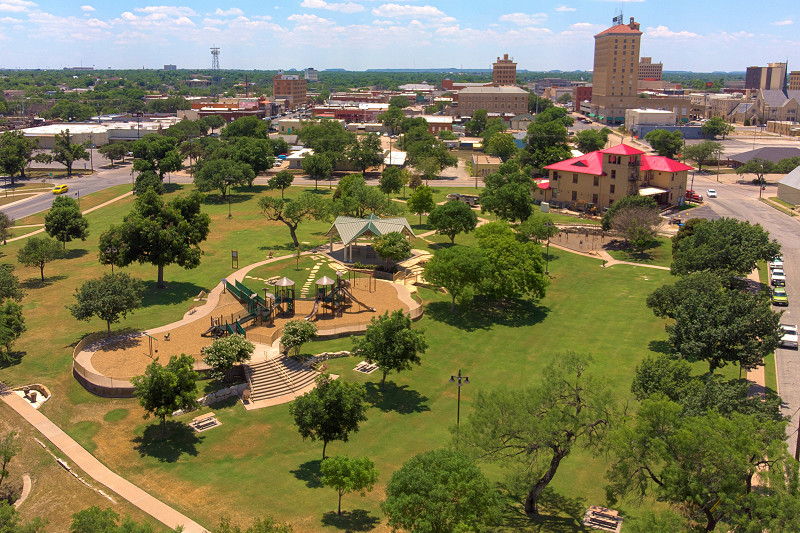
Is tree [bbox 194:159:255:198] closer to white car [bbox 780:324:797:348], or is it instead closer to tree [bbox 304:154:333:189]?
tree [bbox 304:154:333:189]

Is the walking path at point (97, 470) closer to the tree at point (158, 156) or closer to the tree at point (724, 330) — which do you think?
the tree at point (724, 330)

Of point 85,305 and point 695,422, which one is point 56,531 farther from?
point 695,422

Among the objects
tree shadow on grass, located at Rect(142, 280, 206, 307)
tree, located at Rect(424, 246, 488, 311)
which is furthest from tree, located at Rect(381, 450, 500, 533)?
tree shadow on grass, located at Rect(142, 280, 206, 307)

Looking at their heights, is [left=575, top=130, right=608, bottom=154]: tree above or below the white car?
above

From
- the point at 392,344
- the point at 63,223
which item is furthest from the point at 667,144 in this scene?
the point at 63,223

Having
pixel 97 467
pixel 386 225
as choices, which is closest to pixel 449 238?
pixel 386 225

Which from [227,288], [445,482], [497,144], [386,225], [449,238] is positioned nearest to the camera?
[445,482]
